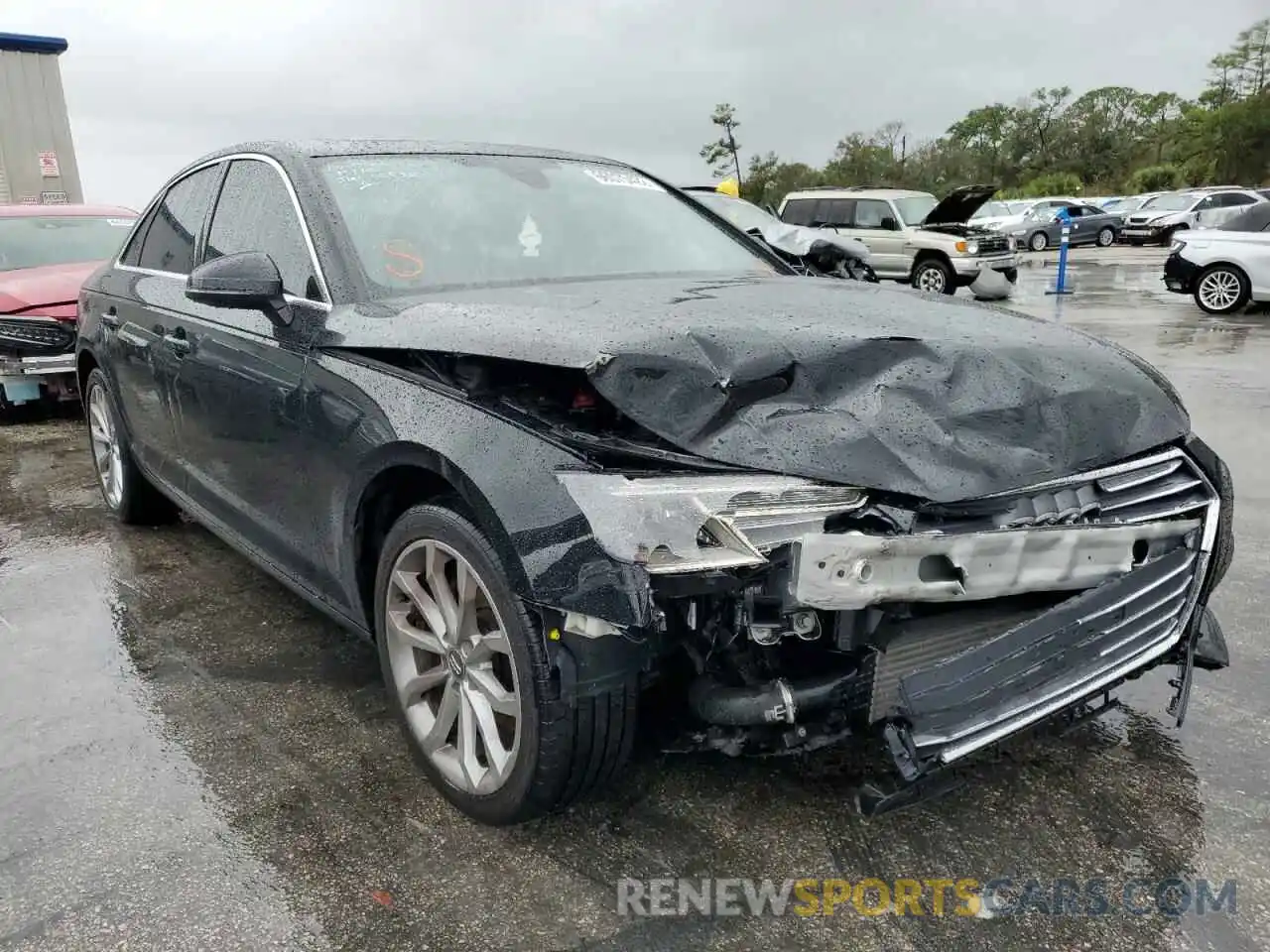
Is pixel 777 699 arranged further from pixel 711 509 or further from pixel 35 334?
pixel 35 334

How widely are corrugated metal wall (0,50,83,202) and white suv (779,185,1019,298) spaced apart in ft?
41.3

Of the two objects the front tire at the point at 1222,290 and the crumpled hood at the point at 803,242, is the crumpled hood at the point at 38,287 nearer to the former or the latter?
the crumpled hood at the point at 803,242

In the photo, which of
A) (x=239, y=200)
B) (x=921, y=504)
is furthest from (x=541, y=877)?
(x=239, y=200)

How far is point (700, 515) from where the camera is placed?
188 centimetres

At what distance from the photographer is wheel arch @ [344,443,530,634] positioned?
2.13 m

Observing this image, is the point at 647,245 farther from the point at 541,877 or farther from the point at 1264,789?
the point at 1264,789

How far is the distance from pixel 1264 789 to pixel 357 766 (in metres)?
2.41

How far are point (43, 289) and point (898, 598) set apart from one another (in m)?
7.94

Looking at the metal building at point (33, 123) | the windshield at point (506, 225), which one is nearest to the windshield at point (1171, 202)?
the metal building at point (33, 123)

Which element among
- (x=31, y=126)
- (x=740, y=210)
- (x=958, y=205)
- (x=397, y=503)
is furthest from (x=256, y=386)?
(x=31, y=126)

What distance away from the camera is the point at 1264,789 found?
254 cm

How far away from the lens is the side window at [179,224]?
384 cm


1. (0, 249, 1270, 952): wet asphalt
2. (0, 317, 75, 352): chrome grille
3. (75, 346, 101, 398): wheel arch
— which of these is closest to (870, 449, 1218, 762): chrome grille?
(0, 249, 1270, 952): wet asphalt

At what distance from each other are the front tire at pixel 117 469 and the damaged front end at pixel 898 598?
11.2 ft
